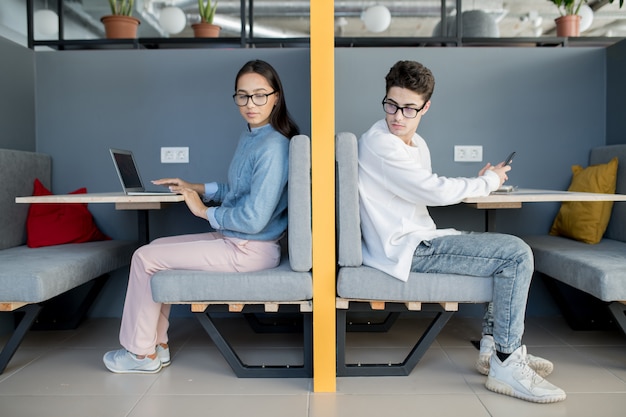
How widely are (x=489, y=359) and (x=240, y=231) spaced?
3.97ft

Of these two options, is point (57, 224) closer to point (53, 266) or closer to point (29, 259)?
point (29, 259)

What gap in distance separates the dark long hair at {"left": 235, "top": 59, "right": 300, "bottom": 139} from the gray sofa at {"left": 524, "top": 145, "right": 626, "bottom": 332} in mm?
1417

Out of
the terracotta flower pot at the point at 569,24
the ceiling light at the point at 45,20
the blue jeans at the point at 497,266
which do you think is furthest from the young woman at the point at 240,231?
the ceiling light at the point at 45,20

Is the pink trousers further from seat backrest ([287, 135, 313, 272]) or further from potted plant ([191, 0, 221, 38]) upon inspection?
potted plant ([191, 0, 221, 38])

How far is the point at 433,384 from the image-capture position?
215 centimetres

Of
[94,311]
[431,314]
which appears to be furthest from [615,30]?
[94,311]

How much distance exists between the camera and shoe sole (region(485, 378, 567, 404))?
196cm

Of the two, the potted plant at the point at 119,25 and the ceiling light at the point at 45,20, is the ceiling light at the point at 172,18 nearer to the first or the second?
the ceiling light at the point at 45,20

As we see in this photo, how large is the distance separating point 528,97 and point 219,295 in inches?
88.8

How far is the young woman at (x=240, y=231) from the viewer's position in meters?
2.17

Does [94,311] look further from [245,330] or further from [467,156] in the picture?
[467,156]

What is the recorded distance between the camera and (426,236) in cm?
212

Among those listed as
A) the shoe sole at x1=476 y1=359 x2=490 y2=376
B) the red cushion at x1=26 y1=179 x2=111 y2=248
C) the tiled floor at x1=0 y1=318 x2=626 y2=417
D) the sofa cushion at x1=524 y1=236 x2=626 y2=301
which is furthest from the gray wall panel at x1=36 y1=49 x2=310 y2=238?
the shoe sole at x1=476 y1=359 x2=490 y2=376

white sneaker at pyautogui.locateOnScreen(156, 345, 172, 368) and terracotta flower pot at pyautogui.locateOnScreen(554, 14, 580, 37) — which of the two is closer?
white sneaker at pyautogui.locateOnScreen(156, 345, 172, 368)
